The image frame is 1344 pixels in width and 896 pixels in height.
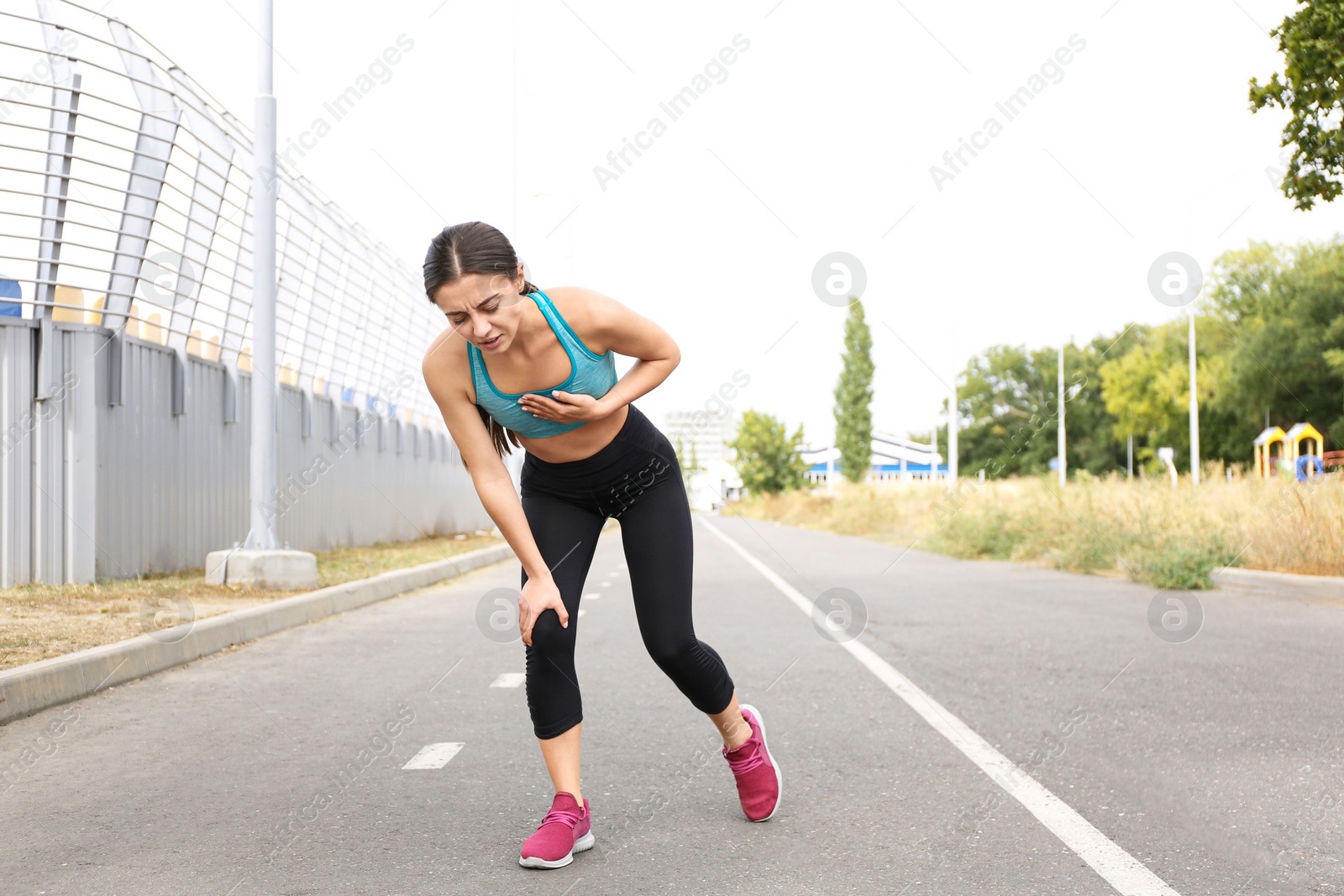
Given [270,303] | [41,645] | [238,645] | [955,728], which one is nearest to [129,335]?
[270,303]

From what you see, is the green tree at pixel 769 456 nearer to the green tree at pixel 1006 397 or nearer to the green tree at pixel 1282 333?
the green tree at pixel 1282 333

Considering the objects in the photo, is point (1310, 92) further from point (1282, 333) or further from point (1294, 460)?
point (1282, 333)

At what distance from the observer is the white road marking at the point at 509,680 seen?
6.82m

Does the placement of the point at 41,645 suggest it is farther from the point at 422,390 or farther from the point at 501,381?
the point at 422,390

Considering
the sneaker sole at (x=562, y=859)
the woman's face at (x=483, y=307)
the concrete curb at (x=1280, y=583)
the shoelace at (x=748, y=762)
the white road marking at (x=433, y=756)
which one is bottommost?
the concrete curb at (x=1280, y=583)

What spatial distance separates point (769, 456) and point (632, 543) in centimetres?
6403

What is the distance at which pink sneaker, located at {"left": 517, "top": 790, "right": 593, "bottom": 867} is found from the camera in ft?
11.5

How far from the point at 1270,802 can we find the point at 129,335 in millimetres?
9733

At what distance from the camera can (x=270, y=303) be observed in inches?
441

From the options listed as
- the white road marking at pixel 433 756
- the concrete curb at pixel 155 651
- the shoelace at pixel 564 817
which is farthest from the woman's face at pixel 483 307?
the concrete curb at pixel 155 651

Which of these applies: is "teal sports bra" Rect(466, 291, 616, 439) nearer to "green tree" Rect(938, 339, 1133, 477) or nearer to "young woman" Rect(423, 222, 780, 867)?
"young woman" Rect(423, 222, 780, 867)

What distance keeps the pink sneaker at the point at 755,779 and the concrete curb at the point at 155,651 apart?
3546mm

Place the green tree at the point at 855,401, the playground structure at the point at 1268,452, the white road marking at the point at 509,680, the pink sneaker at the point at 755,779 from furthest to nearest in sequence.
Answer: the green tree at the point at 855,401 → the playground structure at the point at 1268,452 → the white road marking at the point at 509,680 → the pink sneaker at the point at 755,779

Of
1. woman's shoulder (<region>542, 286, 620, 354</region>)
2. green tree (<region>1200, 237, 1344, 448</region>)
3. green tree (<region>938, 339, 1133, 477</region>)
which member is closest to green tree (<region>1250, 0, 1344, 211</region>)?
woman's shoulder (<region>542, 286, 620, 354</region>)
